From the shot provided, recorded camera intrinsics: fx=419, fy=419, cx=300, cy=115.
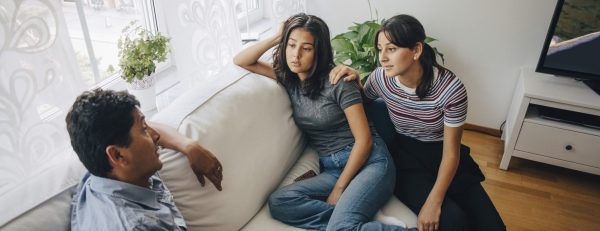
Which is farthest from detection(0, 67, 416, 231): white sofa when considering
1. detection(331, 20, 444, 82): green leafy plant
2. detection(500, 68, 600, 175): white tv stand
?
detection(500, 68, 600, 175): white tv stand

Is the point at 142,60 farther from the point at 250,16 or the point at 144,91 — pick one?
the point at 250,16

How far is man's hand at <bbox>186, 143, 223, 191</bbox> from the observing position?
3.92 feet

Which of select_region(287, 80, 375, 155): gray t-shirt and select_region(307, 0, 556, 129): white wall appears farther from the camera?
select_region(307, 0, 556, 129): white wall

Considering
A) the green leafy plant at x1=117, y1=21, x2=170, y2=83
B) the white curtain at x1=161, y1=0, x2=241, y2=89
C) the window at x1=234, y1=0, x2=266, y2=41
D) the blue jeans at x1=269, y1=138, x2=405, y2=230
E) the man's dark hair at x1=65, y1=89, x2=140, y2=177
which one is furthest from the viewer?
the window at x1=234, y1=0, x2=266, y2=41

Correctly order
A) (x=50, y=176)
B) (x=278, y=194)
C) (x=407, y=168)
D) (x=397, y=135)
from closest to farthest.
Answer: (x=50, y=176), (x=278, y=194), (x=407, y=168), (x=397, y=135)

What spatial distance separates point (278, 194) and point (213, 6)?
79cm

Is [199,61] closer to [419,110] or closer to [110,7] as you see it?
[110,7]

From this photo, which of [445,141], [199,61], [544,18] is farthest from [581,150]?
[199,61]

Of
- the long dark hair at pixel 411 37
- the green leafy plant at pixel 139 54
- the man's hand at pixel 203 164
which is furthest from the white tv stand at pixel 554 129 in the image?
the green leafy plant at pixel 139 54

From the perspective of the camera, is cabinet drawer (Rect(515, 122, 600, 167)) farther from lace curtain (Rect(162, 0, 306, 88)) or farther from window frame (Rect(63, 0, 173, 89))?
window frame (Rect(63, 0, 173, 89))

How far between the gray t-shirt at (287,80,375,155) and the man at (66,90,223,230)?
A: 67 centimetres

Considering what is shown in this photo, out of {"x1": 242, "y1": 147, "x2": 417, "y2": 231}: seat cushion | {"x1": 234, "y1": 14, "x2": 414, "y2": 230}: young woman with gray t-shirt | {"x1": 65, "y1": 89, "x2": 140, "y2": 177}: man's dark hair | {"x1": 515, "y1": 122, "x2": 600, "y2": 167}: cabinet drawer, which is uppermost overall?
{"x1": 65, "y1": 89, "x2": 140, "y2": 177}: man's dark hair

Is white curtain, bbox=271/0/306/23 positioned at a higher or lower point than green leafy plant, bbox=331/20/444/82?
higher

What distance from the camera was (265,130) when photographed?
59.6 inches
